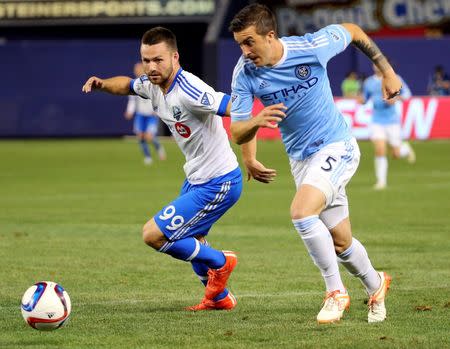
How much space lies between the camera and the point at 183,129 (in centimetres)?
941

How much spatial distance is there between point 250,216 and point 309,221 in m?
8.86

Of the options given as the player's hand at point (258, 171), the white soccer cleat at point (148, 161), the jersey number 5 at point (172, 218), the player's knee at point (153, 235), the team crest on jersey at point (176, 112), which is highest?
the team crest on jersey at point (176, 112)

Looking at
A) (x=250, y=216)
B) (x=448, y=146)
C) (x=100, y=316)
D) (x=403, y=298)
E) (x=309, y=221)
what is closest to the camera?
(x=309, y=221)

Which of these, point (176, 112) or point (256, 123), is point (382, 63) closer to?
point (256, 123)

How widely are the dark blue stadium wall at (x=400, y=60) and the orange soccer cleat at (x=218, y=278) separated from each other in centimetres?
3473

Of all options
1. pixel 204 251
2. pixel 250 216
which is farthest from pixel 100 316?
pixel 250 216

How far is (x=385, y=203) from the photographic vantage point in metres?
18.8

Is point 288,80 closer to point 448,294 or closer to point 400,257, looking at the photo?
point 448,294

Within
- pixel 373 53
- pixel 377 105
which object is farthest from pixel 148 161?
pixel 373 53

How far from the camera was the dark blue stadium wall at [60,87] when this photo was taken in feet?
146

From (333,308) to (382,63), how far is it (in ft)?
5.94

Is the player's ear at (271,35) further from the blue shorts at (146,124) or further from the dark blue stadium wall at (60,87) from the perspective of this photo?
the dark blue stadium wall at (60,87)

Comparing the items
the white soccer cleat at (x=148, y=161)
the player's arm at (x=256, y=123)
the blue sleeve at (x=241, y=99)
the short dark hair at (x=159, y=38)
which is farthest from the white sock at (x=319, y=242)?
the white soccer cleat at (x=148, y=161)

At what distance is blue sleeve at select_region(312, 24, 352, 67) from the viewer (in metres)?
8.69
